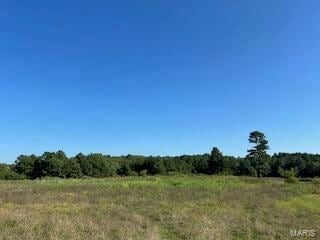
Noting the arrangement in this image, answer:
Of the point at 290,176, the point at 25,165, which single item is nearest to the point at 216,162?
the point at 290,176

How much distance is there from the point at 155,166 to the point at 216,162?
19095mm

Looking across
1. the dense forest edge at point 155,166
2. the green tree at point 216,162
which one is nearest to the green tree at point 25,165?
the dense forest edge at point 155,166

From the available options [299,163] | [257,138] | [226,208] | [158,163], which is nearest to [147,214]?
[226,208]

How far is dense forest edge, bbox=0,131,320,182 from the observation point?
4065 inches

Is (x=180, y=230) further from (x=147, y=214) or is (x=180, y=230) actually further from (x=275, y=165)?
(x=275, y=165)

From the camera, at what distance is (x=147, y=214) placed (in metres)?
16.4

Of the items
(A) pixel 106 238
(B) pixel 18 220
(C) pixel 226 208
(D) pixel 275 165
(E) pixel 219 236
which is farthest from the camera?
(D) pixel 275 165

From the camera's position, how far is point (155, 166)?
382 ft

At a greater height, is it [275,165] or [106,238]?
[275,165]

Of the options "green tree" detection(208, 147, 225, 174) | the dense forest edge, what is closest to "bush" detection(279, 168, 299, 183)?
the dense forest edge

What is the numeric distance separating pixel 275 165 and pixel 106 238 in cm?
11357

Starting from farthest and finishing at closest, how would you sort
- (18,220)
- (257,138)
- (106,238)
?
1. (257,138)
2. (18,220)
3. (106,238)

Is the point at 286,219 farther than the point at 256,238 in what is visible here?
Yes

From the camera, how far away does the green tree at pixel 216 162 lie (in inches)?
4230
